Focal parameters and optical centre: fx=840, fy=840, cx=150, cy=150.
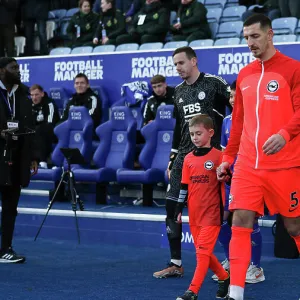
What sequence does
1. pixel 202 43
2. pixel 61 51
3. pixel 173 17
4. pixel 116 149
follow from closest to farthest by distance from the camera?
pixel 116 149, pixel 202 43, pixel 173 17, pixel 61 51

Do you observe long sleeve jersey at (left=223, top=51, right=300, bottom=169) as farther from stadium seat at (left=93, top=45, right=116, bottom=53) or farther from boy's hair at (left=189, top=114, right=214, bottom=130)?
stadium seat at (left=93, top=45, right=116, bottom=53)

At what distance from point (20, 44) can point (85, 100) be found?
141 inches

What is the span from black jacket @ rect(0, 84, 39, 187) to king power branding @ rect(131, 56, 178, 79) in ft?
14.2

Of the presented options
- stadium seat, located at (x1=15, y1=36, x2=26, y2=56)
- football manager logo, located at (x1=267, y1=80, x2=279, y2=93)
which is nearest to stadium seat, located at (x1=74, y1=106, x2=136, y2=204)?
stadium seat, located at (x1=15, y1=36, x2=26, y2=56)

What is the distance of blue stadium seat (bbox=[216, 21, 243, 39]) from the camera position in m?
12.2

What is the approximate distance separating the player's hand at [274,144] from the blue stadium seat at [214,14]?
27.4 ft

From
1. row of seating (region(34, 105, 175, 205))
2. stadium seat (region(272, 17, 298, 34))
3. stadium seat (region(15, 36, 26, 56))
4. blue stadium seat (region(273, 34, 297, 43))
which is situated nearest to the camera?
row of seating (region(34, 105, 175, 205))

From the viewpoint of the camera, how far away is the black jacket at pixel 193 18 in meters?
12.1

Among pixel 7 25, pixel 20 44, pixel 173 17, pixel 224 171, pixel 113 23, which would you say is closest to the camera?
pixel 224 171

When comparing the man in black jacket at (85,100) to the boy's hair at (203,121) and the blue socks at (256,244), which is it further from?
the boy's hair at (203,121)

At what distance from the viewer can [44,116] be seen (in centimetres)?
1204

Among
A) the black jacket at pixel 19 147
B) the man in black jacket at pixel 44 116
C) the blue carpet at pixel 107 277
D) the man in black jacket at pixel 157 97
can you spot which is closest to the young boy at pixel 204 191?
the blue carpet at pixel 107 277

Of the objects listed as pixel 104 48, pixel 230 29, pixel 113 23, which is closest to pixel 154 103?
pixel 230 29

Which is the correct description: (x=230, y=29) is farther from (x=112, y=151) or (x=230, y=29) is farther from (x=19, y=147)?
(x=19, y=147)
